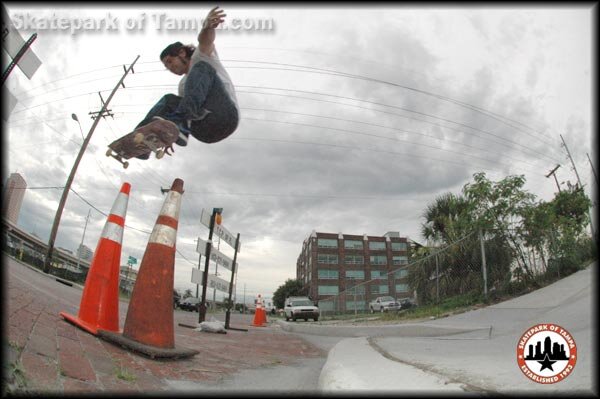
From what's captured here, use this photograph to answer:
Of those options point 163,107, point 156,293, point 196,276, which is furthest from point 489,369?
point 196,276

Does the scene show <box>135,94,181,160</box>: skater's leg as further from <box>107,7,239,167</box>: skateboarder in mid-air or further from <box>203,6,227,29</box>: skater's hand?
<box>203,6,227,29</box>: skater's hand

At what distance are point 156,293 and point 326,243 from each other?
53.3 metres

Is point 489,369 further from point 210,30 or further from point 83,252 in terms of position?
point 83,252

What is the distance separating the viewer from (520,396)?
125 cm

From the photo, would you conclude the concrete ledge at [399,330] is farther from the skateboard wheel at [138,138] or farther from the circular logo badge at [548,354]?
the skateboard wheel at [138,138]

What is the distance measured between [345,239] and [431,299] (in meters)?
47.7

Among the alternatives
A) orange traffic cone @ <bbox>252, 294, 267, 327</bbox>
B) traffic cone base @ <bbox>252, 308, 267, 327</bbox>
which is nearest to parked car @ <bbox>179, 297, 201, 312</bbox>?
orange traffic cone @ <bbox>252, 294, 267, 327</bbox>

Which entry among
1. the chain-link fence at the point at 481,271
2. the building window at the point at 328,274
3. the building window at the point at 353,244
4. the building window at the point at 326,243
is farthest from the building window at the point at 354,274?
the chain-link fence at the point at 481,271

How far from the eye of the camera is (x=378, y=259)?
5575 cm

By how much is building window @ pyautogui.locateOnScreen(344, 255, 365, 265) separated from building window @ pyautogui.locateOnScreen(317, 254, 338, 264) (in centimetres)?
Result: 186

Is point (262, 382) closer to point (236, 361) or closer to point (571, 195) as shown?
point (236, 361)

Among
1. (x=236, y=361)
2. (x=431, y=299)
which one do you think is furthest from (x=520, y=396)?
(x=431, y=299)

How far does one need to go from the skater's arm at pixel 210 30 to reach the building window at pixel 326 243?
53277mm

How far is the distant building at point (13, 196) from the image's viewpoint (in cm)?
162
